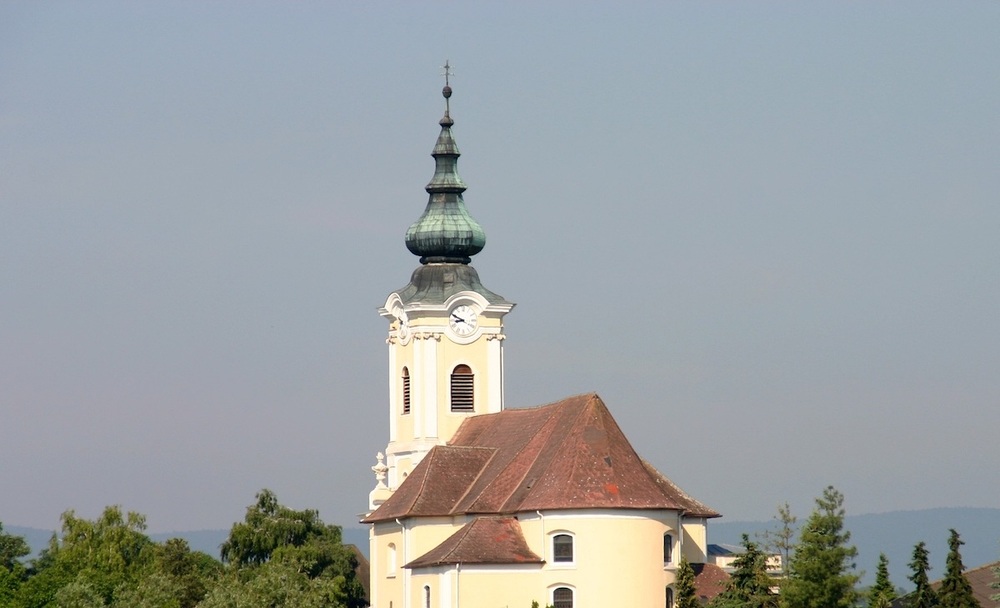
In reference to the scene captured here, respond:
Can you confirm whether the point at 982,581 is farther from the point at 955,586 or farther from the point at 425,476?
the point at 425,476

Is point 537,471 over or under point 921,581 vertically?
over

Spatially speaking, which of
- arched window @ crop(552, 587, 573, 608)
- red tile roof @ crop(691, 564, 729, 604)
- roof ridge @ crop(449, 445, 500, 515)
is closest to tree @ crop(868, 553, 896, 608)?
red tile roof @ crop(691, 564, 729, 604)

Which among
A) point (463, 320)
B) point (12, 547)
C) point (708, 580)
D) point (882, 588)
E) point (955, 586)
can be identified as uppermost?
point (463, 320)

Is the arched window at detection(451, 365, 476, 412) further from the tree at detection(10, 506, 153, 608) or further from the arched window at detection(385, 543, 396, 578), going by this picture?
the tree at detection(10, 506, 153, 608)

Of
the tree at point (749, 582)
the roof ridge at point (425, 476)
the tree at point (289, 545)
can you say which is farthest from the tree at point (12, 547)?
the tree at point (749, 582)

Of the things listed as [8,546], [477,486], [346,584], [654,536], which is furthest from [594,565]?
[8,546]

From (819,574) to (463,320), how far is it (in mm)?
21419

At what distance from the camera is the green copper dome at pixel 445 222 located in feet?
237

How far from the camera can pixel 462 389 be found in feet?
232

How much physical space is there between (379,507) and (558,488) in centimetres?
1083

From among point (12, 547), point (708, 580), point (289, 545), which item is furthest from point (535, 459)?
point (12, 547)

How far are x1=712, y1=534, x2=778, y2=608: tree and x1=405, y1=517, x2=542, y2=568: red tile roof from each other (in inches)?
285

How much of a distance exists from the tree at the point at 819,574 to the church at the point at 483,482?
6430 millimetres

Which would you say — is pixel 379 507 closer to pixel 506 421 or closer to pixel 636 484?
pixel 506 421
